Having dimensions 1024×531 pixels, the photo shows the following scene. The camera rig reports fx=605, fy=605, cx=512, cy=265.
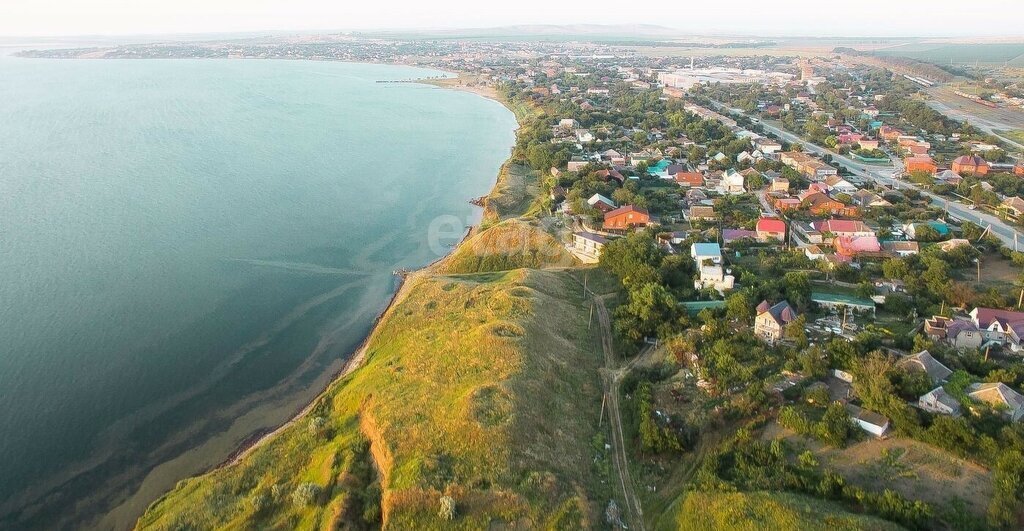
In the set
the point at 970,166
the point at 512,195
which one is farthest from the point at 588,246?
the point at 970,166

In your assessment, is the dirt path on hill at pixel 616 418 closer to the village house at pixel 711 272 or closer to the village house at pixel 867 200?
the village house at pixel 711 272

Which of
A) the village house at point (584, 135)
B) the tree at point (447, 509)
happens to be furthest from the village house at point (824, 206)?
the tree at point (447, 509)

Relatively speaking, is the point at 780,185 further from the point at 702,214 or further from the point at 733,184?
the point at 702,214


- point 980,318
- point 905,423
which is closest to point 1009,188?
point 980,318

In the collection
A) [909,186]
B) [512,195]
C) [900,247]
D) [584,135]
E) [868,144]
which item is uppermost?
[584,135]

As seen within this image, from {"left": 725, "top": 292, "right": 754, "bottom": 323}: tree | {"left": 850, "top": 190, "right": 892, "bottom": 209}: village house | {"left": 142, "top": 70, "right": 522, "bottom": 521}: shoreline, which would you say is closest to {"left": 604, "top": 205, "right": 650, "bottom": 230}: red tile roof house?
{"left": 142, "top": 70, "right": 522, "bottom": 521}: shoreline

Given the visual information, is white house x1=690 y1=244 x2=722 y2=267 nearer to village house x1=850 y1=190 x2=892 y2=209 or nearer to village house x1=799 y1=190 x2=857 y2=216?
village house x1=799 y1=190 x2=857 y2=216
